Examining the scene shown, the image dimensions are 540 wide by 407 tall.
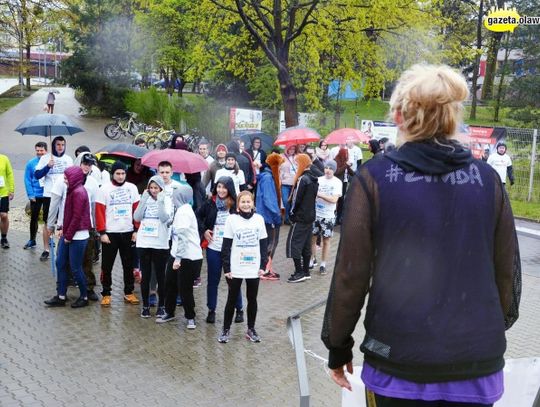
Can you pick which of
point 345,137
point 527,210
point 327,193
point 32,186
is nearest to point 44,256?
point 32,186

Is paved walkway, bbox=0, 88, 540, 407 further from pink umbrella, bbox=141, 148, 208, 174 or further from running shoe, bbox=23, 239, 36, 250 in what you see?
pink umbrella, bbox=141, 148, 208, 174

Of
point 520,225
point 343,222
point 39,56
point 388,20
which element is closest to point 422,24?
point 388,20

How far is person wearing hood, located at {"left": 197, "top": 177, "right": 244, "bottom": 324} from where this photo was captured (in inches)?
334

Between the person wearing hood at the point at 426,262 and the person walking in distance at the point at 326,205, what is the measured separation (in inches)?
352

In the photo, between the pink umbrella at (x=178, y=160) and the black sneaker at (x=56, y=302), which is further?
the pink umbrella at (x=178, y=160)

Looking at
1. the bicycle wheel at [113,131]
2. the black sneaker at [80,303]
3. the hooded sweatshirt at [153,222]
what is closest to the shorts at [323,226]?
the hooded sweatshirt at [153,222]

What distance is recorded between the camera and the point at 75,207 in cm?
873

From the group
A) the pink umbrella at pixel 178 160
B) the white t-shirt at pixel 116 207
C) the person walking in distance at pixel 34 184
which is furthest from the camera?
the person walking in distance at pixel 34 184

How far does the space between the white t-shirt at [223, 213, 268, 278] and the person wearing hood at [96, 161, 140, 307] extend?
1704mm

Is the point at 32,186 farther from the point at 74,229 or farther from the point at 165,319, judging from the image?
the point at 165,319

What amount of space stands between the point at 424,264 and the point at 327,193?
29.9ft

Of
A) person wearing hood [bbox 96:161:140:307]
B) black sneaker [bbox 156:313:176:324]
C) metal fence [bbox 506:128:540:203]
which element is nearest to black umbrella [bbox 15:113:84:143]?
person wearing hood [bbox 96:161:140:307]

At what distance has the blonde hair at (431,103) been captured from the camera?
2.22 metres

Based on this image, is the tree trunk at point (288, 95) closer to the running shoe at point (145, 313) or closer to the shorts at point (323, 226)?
the shorts at point (323, 226)
